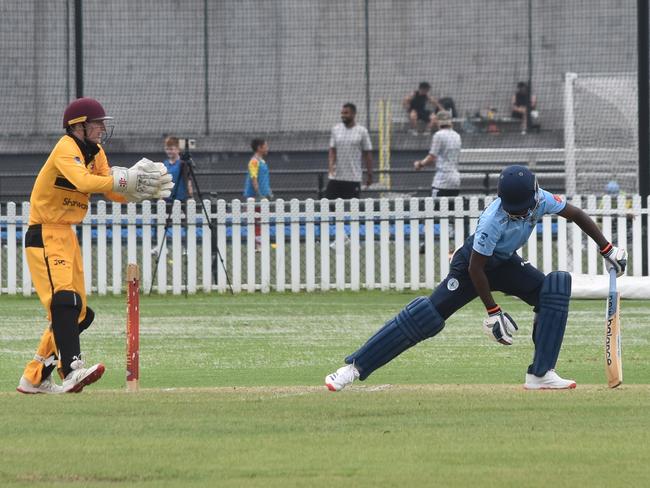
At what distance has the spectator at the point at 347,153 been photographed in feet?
66.8

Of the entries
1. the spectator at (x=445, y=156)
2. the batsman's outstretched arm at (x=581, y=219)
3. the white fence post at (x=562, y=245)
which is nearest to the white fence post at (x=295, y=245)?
the spectator at (x=445, y=156)

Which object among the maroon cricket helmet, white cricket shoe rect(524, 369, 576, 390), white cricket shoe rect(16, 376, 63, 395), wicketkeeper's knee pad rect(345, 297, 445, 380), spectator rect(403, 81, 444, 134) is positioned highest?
spectator rect(403, 81, 444, 134)

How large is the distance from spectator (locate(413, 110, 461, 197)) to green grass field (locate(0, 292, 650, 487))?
20.9 feet

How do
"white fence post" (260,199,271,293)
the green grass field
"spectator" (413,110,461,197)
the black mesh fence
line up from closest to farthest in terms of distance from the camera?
the green grass field
"white fence post" (260,199,271,293)
"spectator" (413,110,461,197)
the black mesh fence

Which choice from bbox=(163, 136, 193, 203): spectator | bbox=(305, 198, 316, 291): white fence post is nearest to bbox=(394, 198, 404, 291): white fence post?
bbox=(305, 198, 316, 291): white fence post

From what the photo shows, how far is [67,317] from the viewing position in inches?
371

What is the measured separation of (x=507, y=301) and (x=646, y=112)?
3.34 meters

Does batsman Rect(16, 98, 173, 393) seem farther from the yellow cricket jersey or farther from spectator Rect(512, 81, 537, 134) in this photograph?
spectator Rect(512, 81, 537, 134)

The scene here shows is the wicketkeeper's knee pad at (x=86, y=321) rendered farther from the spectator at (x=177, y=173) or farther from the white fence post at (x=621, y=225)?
the white fence post at (x=621, y=225)

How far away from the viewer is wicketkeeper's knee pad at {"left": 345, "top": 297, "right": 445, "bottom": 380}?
9.20m

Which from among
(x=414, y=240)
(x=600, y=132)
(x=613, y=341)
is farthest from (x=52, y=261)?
(x=600, y=132)

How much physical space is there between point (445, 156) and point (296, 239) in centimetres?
323

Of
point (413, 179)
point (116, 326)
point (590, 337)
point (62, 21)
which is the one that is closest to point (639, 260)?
point (590, 337)

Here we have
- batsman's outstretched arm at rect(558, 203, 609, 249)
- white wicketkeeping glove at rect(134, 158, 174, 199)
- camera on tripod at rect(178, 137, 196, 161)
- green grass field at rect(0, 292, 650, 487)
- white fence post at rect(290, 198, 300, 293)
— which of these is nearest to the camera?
green grass field at rect(0, 292, 650, 487)
